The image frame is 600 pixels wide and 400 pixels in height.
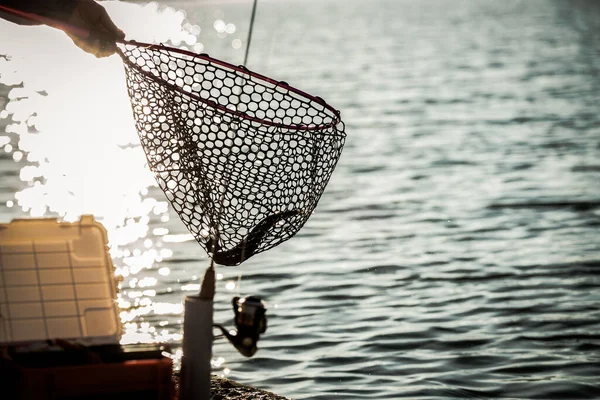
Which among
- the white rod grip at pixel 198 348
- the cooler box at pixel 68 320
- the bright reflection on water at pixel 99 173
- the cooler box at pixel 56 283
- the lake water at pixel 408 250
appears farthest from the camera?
the bright reflection on water at pixel 99 173

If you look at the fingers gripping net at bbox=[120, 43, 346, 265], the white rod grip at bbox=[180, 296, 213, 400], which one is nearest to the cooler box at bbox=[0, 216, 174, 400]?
the white rod grip at bbox=[180, 296, 213, 400]

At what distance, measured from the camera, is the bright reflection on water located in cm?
865

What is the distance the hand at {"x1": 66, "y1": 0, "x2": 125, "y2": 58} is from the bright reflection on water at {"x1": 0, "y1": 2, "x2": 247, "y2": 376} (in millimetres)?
1043

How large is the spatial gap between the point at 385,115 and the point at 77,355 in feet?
58.5

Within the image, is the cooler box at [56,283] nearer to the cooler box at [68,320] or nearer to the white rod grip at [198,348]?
the cooler box at [68,320]

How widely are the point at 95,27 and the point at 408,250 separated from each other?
615 cm

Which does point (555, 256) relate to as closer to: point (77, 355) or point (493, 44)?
point (77, 355)

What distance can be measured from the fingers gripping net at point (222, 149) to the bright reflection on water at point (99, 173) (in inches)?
21.6

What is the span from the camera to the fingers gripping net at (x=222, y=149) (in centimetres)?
452

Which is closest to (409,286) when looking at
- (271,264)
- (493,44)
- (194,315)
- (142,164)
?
(271,264)

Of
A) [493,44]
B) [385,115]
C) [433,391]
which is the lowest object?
[433,391]

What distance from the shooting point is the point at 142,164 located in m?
15.8

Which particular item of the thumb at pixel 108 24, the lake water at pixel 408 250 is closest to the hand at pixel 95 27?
the thumb at pixel 108 24

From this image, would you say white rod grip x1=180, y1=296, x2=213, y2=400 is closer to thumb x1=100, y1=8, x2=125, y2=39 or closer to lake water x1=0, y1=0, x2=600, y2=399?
thumb x1=100, y1=8, x2=125, y2=39
